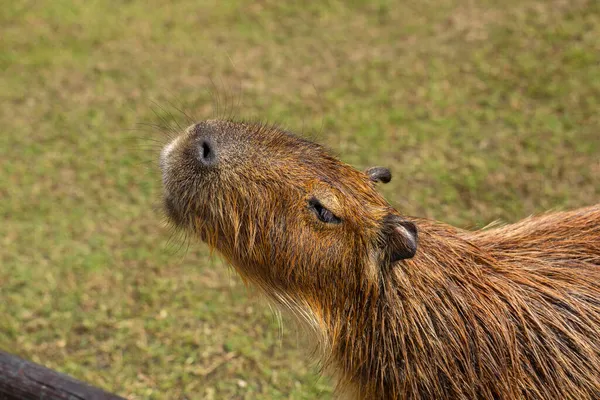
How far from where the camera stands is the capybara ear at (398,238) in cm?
213

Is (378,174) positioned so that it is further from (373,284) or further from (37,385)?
Answer: (37,385)

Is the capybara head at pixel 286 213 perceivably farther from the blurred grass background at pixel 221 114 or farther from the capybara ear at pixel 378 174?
the blurred grass background at pixel 221 114

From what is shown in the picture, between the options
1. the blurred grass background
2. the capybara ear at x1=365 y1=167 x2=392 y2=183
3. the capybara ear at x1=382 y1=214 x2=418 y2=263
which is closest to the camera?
the capybara ear at x1=382 y1=214 x2=418 y2=263

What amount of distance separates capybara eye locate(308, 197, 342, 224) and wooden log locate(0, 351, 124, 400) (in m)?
0.96

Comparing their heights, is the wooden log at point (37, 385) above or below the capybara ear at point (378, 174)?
below

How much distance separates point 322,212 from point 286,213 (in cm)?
11

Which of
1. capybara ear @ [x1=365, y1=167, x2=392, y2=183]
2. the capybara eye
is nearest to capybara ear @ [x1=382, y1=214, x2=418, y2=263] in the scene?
the capybara eye

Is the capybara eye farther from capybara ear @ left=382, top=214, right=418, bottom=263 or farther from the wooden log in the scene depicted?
the wooden log

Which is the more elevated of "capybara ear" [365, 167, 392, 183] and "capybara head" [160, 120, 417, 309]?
"capybara ear" [365, 167, 392, 183]

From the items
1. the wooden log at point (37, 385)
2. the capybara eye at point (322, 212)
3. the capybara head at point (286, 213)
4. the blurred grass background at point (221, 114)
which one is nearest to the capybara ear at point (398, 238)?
the capybara head at point (286, 213)

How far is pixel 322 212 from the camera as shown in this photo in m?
2.22

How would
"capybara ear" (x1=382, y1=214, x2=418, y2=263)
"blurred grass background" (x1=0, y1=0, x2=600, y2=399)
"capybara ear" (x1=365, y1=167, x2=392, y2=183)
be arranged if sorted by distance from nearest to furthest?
"capybara ear" (x1=382, y1=214, x2=418, y2=263) < "capybara ear" (x1=365, y1=167, x2=392, y2=183) < "blurred grass background" (x1=0, y1=0, x2=600, y2=399)

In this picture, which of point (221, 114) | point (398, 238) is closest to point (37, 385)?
point (398, 238)

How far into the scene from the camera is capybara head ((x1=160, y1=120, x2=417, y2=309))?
2215mm
